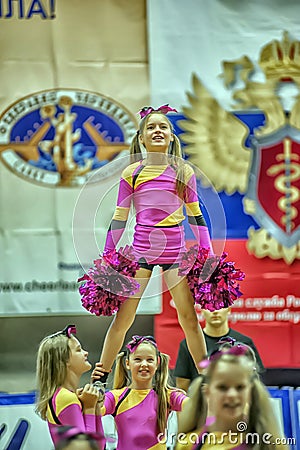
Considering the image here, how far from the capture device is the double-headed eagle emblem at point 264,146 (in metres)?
2.64

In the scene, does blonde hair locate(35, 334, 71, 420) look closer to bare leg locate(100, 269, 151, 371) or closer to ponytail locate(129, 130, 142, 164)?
bare leg locate(100, 269, 151, 371)

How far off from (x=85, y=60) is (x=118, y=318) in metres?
1.25

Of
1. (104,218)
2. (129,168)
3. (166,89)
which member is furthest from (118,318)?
(166,89)

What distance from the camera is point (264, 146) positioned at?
2.68 meters

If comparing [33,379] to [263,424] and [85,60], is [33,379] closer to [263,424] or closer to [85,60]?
[85,60]

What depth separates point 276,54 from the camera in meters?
2.66

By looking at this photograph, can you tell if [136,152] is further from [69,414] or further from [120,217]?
[69,414]

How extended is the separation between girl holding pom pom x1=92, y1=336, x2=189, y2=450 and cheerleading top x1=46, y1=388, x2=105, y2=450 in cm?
6

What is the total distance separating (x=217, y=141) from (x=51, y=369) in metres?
1.22

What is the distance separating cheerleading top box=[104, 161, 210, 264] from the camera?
172cm

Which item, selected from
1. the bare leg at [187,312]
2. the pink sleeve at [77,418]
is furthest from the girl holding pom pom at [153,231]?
the pink sleeve at [77,418]

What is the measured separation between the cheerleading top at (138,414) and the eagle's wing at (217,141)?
104 cm

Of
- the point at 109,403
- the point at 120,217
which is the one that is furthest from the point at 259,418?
the point at 120,217

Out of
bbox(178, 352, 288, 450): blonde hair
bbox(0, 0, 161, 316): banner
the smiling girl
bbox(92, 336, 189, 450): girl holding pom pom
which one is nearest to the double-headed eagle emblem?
bbox(0, 0, 161, 316): banner
